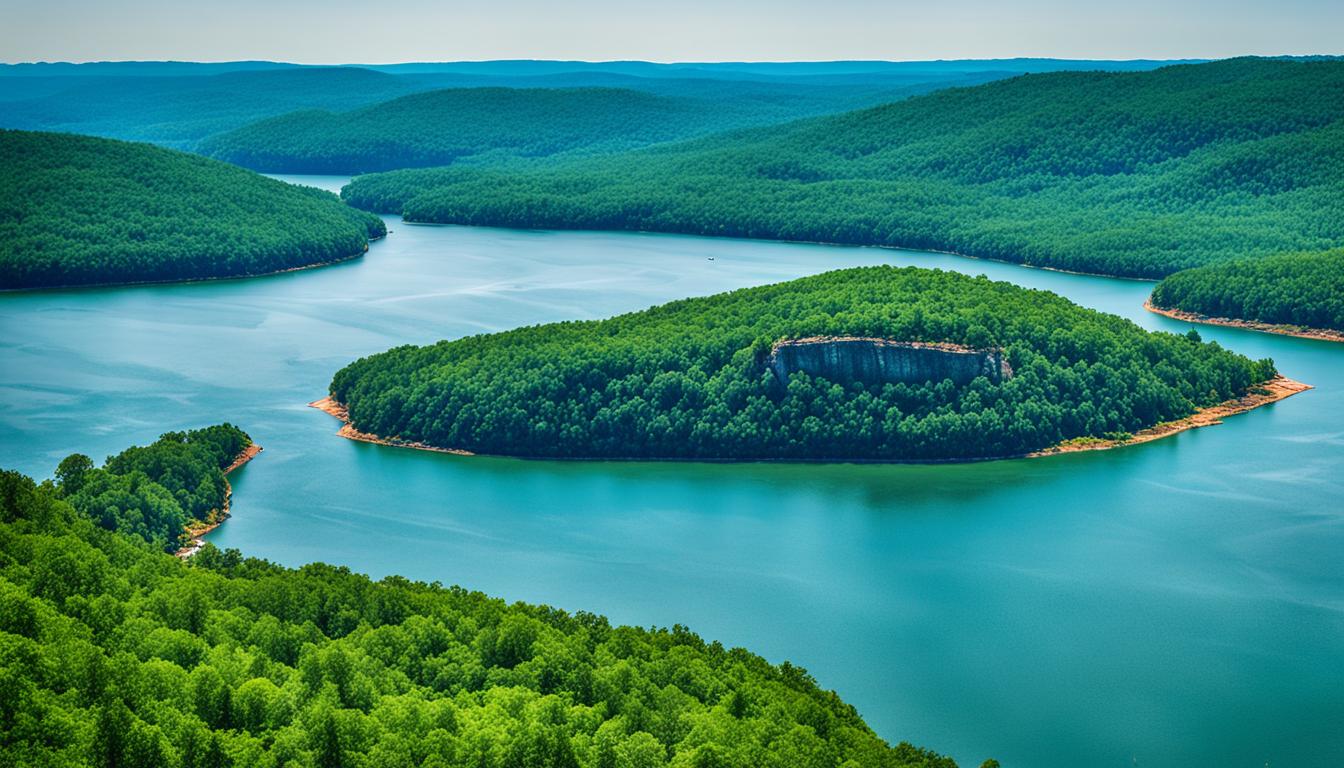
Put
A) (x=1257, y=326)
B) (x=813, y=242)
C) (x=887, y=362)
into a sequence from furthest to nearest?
(x=813, y=242) → (x=1257, y=326) → (x=887, y=362)

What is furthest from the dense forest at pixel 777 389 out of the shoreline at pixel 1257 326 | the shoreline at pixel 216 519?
the shoreline at pixel 1257 326

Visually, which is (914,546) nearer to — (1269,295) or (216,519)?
(216,519)

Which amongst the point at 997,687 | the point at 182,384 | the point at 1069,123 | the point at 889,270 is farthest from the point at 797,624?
the point at 1069,123

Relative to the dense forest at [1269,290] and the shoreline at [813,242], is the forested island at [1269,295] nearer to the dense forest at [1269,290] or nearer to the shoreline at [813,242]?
the dense forest at [1269,290]

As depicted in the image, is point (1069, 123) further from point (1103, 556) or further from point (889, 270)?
point (1103, 556)

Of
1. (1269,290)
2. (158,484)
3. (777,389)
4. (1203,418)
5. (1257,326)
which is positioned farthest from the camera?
(1269,290)

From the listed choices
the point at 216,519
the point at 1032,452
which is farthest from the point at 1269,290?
the point at 216,519

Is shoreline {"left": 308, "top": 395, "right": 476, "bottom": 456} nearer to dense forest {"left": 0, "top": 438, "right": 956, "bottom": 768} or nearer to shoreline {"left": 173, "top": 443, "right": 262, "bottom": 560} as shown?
shoreline {"left": 173, "top": 443, "right": 262, "bottom": 560}
